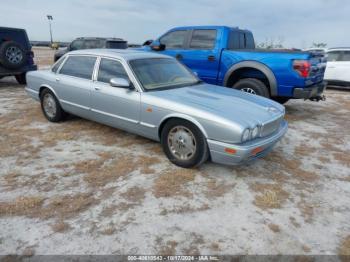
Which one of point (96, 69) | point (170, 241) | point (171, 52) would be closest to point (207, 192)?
point (170, 241)

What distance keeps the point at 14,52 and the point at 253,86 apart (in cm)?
722

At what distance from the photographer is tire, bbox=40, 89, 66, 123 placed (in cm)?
558

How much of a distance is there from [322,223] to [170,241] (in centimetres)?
158

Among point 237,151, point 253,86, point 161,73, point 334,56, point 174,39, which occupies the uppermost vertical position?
point 174,39

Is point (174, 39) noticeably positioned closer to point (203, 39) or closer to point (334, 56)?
point (203, 39)

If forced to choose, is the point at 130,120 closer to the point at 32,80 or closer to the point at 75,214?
the point at 75,214

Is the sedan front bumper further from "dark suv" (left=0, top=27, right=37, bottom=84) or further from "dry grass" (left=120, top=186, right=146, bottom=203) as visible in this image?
"dark suv" (left=0, top=27, right=37, bottom=84)

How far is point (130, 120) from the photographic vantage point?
14.2 feet

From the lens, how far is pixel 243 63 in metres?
6.45

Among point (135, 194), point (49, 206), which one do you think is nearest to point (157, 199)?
point (135, 194)

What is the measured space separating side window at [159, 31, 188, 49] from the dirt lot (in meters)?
3.46

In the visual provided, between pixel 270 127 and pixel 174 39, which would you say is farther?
pixel 174 39

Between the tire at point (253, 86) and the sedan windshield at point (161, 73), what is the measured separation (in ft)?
6.36

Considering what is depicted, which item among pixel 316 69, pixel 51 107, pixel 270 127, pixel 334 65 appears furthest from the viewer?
pixel 334 65
